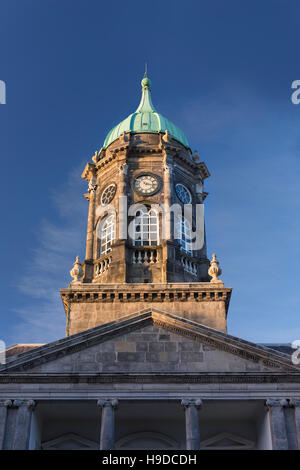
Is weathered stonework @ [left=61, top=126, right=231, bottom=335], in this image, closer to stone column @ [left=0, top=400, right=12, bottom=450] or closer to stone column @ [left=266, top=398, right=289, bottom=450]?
stone column @ [left=266, top=398, right=289, bottom=450]

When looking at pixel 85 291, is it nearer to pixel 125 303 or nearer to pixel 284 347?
pixel 125 303

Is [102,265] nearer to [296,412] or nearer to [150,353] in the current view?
[150,353]

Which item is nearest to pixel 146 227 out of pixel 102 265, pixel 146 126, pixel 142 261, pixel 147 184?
pixel 142 261

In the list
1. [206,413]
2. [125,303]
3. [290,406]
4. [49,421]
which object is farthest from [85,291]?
[290,406]

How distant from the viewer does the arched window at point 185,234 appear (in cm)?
3528

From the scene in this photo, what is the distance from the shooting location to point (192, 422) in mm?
23922

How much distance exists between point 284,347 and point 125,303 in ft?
28.9

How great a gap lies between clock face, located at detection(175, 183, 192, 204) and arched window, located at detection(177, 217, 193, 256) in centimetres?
144

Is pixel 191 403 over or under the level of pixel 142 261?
under

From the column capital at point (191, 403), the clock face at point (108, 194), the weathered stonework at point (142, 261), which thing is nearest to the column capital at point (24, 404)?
the column capital at point (191, 403)

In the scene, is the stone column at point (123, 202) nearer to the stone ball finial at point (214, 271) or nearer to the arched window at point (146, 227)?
the arched window at point (146, 227)

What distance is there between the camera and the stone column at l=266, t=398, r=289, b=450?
23422mm

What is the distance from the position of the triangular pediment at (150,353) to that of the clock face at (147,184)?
11.8m

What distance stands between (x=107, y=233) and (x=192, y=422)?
14727 mm
